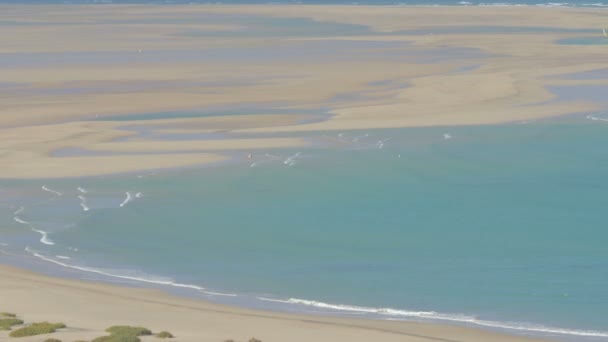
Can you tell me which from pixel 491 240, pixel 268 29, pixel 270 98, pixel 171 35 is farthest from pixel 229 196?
pixel 268 29

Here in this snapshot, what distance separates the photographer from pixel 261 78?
175 feet

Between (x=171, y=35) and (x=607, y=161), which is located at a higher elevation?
(x=171, y=35)

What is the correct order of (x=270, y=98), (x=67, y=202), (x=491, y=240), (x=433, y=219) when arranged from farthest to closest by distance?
(x=270, y=98) < (x=67, y=202) < (x=433, y=219) < (x=491, y=240)

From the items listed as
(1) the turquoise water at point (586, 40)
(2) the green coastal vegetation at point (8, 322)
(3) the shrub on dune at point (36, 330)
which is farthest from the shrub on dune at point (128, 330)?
(1) the turquoise water at point (586, 40)

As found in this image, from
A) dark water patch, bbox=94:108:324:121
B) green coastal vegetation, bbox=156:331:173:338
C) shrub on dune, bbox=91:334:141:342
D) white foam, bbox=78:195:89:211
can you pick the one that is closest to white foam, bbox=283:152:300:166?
white foam, bbox=78:195:89:211

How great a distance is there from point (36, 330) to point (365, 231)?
984 centimetres

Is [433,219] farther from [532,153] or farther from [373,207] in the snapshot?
[532,153]

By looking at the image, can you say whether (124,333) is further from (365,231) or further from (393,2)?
(393,2)

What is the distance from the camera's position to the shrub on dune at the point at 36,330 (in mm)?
14859

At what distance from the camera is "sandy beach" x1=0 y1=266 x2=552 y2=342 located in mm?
15289

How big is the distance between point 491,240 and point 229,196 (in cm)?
695

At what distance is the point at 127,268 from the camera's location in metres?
21.0

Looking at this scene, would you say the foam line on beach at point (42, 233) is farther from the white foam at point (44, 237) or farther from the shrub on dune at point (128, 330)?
the shrub on dune at point (128, 330)

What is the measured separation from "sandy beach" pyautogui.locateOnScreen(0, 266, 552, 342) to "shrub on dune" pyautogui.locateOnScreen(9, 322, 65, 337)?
113mm
